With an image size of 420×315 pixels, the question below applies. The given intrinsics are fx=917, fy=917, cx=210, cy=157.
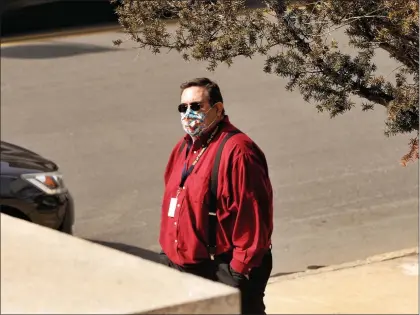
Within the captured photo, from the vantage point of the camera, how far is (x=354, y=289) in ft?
24.7

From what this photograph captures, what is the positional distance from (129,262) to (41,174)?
5.60 m

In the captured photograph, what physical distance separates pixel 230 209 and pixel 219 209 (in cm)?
A: 6

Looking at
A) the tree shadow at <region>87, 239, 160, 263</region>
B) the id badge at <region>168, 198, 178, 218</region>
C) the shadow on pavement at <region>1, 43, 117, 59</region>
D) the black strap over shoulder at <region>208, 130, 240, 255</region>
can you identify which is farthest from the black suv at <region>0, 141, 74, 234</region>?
the shadow on pavement at <region>1, 43, 117, 59</region>

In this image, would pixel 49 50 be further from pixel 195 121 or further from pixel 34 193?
pixel 195 121

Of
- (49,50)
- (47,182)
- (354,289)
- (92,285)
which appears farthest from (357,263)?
(49,50)

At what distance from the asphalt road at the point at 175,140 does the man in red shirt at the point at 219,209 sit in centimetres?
378

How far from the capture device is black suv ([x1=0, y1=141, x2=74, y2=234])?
7.76 m

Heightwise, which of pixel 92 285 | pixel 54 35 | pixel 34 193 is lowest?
pixel 92 285

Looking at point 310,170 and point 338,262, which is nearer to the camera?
point 338,262

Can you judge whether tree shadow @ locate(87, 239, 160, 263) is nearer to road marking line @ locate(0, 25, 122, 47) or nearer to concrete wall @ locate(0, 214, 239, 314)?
concrete wall @ locate(0, 214, 239, 314)

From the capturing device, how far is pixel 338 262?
8.48 m

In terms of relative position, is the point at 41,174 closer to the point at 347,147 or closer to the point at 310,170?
the point at 310,170

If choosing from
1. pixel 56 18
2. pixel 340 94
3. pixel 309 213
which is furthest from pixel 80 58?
→ pixel 340 94

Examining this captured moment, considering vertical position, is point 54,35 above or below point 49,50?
above
